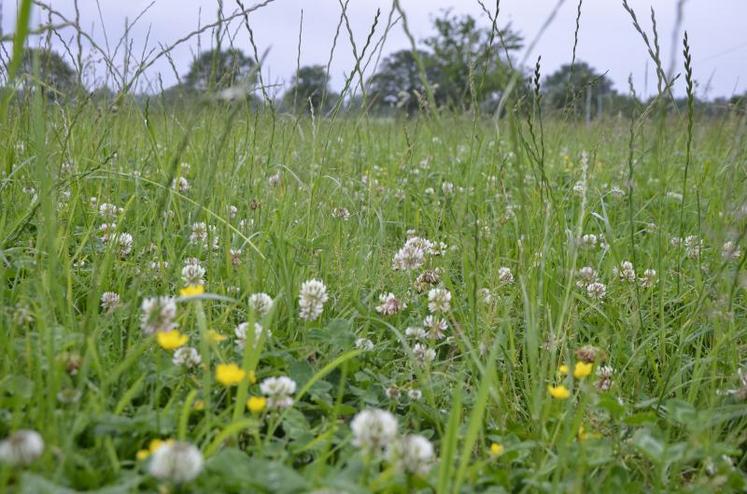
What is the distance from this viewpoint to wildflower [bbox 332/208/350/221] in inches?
93.9

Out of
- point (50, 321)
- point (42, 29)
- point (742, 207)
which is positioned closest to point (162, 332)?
point (50, 321)

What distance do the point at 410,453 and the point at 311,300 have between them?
0.67 metres

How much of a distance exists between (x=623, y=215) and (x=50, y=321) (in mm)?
2594

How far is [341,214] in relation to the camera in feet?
8.02

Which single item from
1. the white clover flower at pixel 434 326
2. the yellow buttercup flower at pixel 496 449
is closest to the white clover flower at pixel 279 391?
the yellow buttercup flower at pixel 496 449

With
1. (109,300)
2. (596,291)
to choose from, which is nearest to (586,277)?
(596,291)

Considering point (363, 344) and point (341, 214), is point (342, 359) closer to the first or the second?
point (363, 344)

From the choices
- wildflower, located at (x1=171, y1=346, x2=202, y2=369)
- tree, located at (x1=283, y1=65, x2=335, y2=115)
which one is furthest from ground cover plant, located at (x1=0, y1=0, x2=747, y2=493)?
tree, located at (x1=283, y1=65, x2=335, y2=115)

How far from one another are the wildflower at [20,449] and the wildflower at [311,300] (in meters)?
0.76

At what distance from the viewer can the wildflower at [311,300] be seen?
5.16 ft

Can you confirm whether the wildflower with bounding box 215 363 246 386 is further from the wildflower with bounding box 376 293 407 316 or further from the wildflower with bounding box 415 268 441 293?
the wildflower with bounding box 415 268 441 293

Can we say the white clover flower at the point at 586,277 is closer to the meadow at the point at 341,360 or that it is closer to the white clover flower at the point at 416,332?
the meadow at the point at 341,360

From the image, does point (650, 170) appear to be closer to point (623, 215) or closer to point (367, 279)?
point (623, 215)

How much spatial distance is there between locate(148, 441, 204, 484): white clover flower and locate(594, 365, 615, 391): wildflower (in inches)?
41.6
